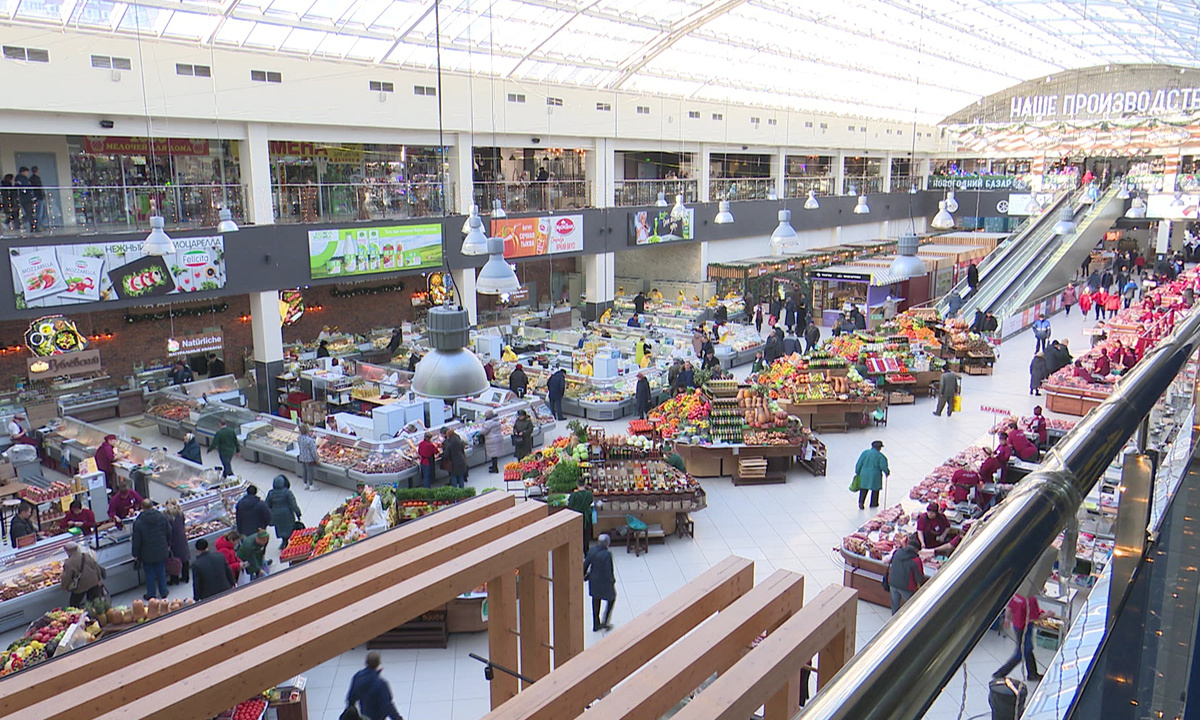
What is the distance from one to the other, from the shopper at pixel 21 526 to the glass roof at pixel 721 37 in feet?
27.3

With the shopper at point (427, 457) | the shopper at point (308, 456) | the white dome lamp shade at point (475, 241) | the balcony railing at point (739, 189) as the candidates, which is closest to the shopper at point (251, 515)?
the shopper at point (308, 456)

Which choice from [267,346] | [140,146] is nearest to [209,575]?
[267,346]

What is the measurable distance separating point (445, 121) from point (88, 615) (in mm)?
14706

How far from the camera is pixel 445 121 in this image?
2025cm

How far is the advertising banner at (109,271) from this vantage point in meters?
14.2

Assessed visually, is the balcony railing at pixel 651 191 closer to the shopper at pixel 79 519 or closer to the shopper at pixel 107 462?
the shopper at pixel 107 462

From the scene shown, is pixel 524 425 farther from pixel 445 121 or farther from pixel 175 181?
pixel 175 181

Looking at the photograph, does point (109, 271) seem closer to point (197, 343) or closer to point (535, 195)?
point (197, 343)

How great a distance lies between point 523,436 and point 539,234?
9.70m

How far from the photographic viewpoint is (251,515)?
1036cm

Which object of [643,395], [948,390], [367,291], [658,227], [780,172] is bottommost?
[643,395]

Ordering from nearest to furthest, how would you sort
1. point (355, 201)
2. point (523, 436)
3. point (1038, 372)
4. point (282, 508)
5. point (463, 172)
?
1. point (282, 508)
2. point (523, 436)
3. point (1038, 372)
4. point (355, 201)
5. point (463, 172)

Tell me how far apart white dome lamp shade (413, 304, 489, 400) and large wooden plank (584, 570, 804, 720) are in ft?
7.46

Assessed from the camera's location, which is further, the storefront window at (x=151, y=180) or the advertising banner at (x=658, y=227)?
the advertising banner at (x=658, y=227)
